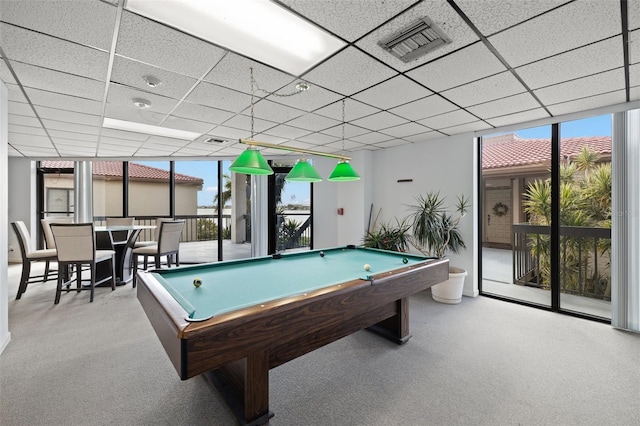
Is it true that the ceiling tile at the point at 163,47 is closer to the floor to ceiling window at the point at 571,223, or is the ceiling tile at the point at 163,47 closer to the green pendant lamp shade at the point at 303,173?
the green pendant lamp shade at the point at 303,173

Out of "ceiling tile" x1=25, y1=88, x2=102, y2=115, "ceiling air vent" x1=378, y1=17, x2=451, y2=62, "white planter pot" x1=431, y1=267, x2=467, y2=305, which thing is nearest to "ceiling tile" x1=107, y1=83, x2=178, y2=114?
"ceiling tile" x1=25, y1=88, x2=102, y2=115

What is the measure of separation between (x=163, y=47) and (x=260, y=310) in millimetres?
1922

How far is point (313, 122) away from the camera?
3789 millimetres

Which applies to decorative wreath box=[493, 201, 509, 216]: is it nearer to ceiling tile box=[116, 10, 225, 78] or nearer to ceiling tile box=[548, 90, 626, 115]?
ceiling tile box=[548, 90, 626, 115]

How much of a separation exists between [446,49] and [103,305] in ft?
16.0

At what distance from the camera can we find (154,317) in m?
1.64

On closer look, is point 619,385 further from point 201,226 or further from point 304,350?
point 201,226

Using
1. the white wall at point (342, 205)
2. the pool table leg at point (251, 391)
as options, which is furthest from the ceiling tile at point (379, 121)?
the pool table leg at point (251, 391)

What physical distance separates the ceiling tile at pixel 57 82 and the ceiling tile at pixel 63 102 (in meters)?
0.13

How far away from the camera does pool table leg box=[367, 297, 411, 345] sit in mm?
2777

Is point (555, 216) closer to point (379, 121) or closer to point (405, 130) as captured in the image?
point (405, 130)

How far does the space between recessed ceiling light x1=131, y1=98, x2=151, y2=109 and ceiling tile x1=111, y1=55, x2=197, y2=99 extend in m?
0.30

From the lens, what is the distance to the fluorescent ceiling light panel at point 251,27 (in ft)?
5.26

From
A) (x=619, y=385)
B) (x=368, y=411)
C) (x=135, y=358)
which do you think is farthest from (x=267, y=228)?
(x=619, y=385)
